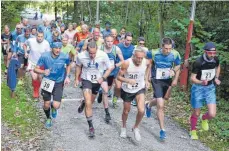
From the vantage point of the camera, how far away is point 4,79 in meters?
13.5

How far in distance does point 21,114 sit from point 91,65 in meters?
2.74

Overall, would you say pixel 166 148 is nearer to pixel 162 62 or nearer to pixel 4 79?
pixel 162 62

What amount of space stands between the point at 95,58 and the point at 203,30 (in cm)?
537

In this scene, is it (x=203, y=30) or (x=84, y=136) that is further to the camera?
(x=203, y=30)

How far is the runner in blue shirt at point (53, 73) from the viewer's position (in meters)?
7.89

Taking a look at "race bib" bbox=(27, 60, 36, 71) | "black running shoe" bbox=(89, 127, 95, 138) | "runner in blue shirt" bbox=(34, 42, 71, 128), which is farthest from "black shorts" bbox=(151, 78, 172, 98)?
"race bib" bbox=(27, 60, 36, 71)

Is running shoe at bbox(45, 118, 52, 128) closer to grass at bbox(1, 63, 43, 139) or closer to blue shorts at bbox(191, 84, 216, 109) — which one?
grass at bbox(1, 63, 43, 139)

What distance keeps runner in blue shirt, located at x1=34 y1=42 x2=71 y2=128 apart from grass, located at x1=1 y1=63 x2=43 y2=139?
469 mm

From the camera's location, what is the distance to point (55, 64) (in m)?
7.93

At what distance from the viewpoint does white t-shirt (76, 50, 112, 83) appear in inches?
299

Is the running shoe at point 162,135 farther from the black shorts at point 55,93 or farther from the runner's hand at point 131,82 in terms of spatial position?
the black shorts at point 55,93

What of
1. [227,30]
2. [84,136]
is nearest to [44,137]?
[84,136]

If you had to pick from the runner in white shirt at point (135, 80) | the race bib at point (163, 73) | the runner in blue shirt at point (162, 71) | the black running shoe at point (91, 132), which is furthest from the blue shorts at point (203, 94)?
the black running shoe at point (91, 132)

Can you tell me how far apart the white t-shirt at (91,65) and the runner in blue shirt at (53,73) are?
524 millimetres
